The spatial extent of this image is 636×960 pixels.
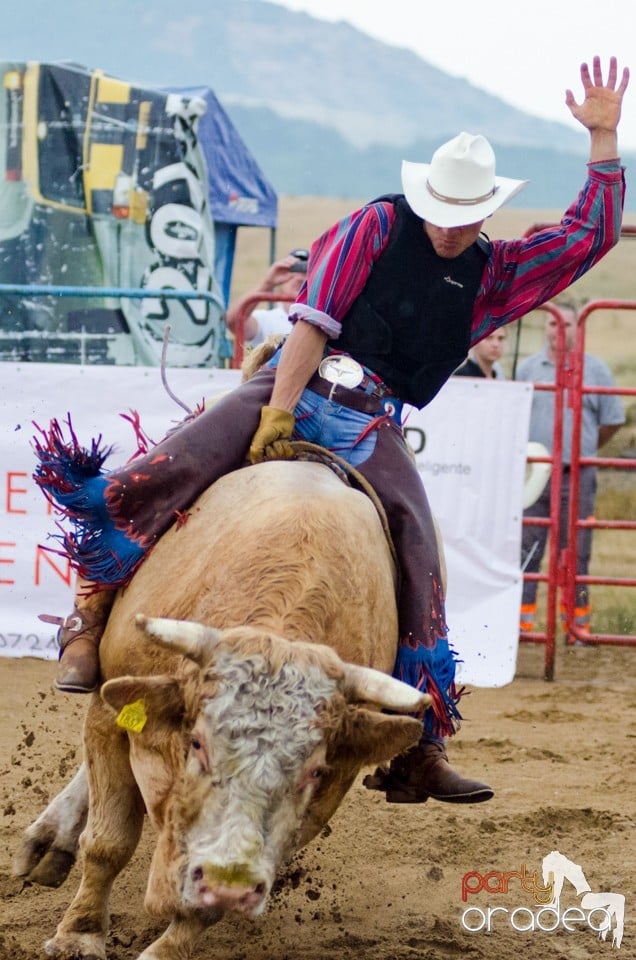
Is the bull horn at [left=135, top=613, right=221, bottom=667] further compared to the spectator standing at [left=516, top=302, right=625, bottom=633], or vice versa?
the spectator standing at [left=516, top=302, right=625, bottom=633]

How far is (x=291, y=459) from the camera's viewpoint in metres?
4.07

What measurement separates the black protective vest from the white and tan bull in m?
0.53

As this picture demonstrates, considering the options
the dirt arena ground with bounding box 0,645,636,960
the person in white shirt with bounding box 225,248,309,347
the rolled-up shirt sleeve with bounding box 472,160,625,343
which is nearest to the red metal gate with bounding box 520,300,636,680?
the dirt arena ground with bounding box 0,645,636,960

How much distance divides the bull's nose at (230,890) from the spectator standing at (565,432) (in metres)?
5.61

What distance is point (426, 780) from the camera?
13.9ft

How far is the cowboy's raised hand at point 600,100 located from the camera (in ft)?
14.1

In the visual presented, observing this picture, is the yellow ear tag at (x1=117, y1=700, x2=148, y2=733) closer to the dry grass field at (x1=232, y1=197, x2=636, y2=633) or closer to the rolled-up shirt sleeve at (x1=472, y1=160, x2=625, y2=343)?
the rolled-up shirt sleeve at (x1=472, y1=160, x2=625, y2=343)

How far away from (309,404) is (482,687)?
12.6 ft

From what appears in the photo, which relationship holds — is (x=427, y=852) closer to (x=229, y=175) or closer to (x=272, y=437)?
(x=272, y=437)

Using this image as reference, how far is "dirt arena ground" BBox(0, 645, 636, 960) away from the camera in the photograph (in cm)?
415

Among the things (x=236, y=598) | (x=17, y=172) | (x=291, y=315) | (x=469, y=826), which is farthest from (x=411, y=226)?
(x=17, y=172)

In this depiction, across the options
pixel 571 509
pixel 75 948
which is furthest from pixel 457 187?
pixel 571 509

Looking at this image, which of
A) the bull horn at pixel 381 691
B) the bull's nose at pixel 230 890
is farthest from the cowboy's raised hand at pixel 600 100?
the bull's nose at pixel 230 890

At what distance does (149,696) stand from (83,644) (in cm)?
71
